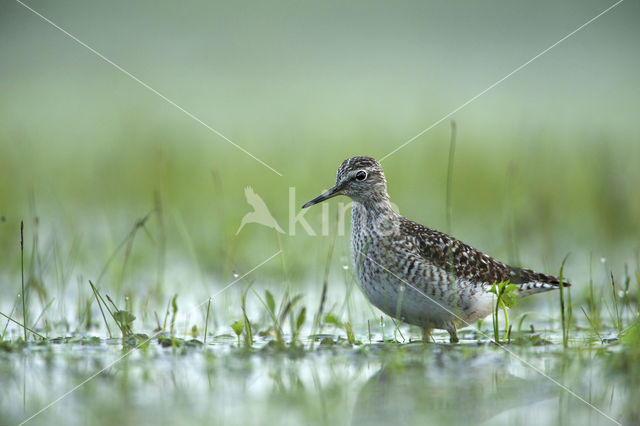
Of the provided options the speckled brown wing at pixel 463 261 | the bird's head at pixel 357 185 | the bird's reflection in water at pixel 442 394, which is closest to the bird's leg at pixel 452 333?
the speckled brown wing at pixel 463 261

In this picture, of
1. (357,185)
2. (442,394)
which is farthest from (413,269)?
(442,394)

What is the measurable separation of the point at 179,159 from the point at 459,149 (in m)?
5.73

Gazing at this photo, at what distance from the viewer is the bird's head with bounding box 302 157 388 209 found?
8609 mm

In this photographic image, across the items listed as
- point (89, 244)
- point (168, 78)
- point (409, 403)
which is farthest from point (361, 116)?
point (409, 403)

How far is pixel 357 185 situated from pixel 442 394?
3.71 meters

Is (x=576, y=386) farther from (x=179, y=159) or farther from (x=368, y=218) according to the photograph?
(x=179, y=159)

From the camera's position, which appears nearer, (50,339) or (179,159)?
(50,339)

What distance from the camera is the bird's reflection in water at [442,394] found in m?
4.81

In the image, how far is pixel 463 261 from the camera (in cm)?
812

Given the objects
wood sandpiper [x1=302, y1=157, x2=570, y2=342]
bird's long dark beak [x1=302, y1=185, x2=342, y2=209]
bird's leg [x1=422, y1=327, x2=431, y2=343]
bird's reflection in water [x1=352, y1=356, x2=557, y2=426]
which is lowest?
bird's reflection in water [x1=352, y1=356, x2=557, y2=426]

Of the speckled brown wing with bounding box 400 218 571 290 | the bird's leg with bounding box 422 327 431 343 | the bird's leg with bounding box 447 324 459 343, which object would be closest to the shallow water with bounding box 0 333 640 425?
the bird's leg with bounding box 447 324 459 343

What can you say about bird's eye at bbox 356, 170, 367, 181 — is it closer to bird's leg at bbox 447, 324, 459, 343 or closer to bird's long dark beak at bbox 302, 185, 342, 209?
bird's long dark beak at bbox 302, 185, 342, 209

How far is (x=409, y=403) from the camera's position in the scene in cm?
505

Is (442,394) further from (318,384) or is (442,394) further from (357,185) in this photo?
(357,185)
